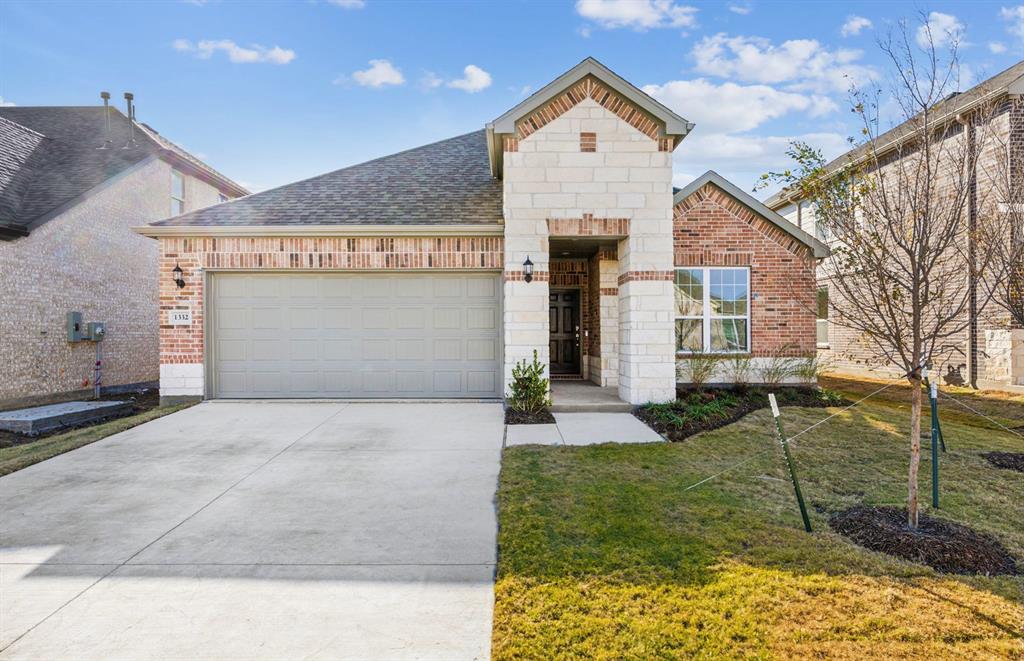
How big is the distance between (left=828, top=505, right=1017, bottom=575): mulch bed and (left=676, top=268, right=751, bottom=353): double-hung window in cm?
680

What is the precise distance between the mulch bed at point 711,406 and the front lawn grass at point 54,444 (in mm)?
8190

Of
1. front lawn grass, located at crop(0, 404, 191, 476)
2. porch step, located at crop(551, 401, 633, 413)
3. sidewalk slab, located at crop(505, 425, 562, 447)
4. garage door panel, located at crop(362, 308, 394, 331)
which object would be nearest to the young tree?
sidewalk slab, located at crop(505, 425, 562, 447)

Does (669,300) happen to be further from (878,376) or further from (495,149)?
(878,376)

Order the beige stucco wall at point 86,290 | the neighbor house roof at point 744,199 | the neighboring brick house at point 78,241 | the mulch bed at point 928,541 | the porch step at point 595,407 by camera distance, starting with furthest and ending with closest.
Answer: the neighbor house roof at point 744,199
the neighboring brick house at point 78,241
the beige stucco wall at point 86,290
the porch step at point 595,407
the mulch bed at point 928,541

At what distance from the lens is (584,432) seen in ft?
25.1

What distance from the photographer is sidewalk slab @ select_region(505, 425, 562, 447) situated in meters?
7.05

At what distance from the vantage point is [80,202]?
38.8ft

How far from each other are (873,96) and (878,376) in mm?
13561

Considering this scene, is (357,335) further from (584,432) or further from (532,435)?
(584,432)

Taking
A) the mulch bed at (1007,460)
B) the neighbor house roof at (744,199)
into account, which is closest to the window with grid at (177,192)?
the neighbor house roof at (744,199)

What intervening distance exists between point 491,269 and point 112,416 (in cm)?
760

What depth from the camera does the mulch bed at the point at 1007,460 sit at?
6000 millimetres

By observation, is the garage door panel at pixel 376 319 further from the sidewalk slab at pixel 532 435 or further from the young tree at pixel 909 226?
the young tree at pixel 909 226

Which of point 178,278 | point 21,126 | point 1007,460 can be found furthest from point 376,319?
point 21,126
